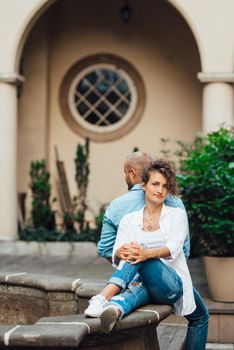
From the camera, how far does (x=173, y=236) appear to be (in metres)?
4.54

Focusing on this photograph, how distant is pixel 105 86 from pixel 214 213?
6.00 metres

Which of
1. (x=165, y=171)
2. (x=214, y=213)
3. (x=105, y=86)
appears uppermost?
(x=105, y=86)

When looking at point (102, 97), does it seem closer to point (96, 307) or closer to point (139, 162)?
point (139, 162)

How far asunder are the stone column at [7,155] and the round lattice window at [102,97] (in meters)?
1.96

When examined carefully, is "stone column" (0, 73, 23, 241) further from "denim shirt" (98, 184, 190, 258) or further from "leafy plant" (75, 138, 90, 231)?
"denim shirt" (98, 184, 190, 258)

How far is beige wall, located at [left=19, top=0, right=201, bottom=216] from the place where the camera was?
40.5ft

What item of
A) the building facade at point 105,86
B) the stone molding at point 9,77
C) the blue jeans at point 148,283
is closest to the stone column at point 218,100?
the building facade at point 105,86

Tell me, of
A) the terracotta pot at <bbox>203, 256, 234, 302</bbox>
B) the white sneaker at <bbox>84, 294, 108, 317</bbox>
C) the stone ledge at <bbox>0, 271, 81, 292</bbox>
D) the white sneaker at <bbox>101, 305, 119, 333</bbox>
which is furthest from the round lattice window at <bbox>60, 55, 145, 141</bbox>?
the white sneaker at <bbox>101, 305, 119, 333</bbox>

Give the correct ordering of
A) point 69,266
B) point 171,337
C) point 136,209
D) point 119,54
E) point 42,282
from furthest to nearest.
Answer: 1. point 119,54
2. point 69,266
3. point 171,337
4. point 42,282
5. point 136,209

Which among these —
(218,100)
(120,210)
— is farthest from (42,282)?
(218,100)

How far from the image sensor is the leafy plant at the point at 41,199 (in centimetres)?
1151

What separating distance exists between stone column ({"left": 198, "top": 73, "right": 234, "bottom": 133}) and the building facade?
1961 mm

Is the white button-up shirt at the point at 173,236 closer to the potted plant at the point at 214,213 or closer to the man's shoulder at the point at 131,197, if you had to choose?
the man's shoulder at the point at 131,197

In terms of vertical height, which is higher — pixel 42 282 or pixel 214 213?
pixel 214 213
